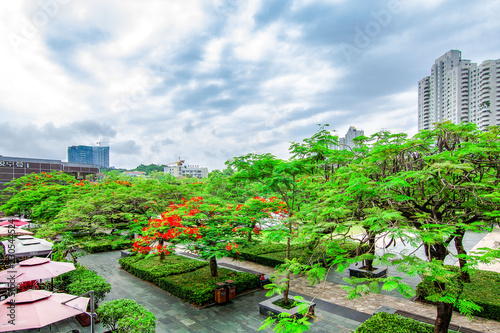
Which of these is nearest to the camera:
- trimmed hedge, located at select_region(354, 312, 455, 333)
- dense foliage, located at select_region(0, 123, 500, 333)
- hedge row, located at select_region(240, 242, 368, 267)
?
dense foliage, located at select_region(0, 123, 500, 333)

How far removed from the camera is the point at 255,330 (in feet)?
30.6

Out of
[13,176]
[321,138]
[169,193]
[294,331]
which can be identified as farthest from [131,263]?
[13,176]

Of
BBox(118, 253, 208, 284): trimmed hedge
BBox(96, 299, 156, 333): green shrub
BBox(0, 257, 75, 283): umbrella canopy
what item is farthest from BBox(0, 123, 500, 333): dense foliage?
BBox(96, 299, 156, 333): green shrub

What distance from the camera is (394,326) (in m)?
7.82

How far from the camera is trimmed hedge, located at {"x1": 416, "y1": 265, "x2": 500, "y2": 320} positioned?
9.52 metres

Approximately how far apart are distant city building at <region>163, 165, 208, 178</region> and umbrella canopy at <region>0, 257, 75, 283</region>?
111m

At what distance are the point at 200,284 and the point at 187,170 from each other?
385 ft

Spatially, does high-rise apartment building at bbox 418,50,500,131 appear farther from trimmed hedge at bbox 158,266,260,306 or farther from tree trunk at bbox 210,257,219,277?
tree trunk at bbox 210,257,219,277

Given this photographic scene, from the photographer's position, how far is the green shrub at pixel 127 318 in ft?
23.4

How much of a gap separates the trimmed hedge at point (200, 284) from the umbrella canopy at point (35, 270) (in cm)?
457

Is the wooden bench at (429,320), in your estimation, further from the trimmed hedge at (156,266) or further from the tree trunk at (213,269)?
the trimmed hedge at (156,266)

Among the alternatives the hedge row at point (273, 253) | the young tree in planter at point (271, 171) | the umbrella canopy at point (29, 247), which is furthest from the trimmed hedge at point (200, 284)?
the umbrella canopy at point (29, 247)

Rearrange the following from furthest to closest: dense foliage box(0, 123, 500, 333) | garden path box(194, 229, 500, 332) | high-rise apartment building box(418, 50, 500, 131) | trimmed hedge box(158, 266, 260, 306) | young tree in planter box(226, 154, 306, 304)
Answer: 1. high-rise apartment building box(418, 50, 500, 131)
2. trimmed hedge box(158, 266, 260, 306)
3. young tree in planter box(226, 154, 306, 304)
4. garden path box(194, 229, 500, 332)
5. dense foliage box(0, 123, 500, 333)

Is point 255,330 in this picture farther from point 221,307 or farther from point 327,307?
point 327,307
